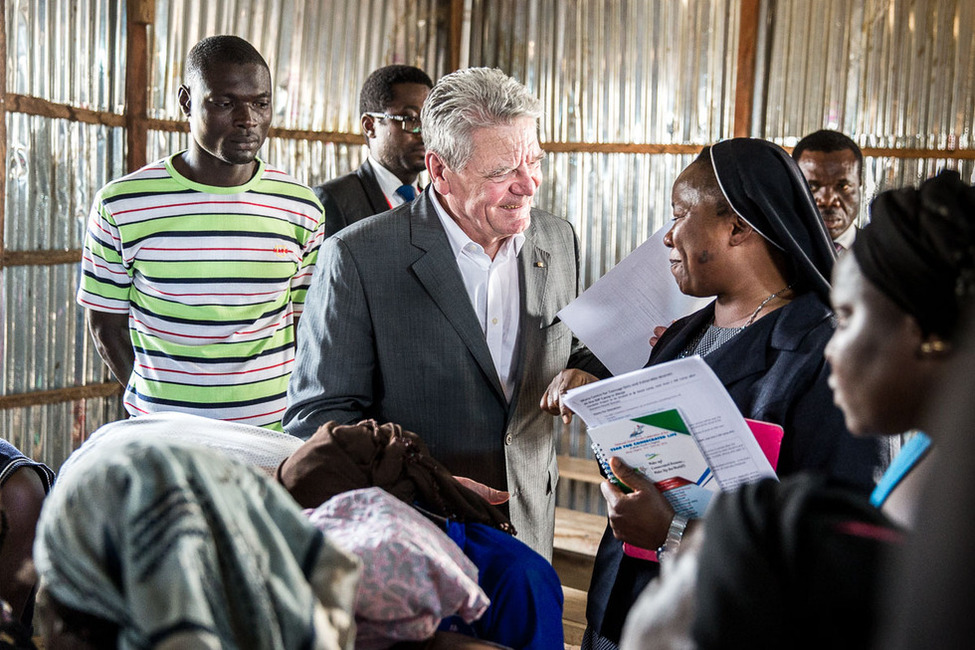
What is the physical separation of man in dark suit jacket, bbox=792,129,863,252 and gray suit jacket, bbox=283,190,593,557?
2.14 meters

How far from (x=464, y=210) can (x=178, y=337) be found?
1115 millimetres

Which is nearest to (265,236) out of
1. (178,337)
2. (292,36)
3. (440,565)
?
(178,337)

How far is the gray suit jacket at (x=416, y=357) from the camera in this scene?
2396mm

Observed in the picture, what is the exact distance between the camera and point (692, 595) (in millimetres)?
996

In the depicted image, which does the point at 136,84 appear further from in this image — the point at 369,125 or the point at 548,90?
the point at 548,90

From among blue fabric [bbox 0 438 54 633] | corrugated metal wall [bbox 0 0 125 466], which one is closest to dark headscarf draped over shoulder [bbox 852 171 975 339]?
blue fabric [bbox 0 438 54 633]

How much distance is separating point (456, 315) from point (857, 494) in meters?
1.52

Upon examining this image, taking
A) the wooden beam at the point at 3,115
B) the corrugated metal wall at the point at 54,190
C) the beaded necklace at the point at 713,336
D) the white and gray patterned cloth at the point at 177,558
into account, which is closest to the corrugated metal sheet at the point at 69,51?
the corrugated metal wall at the point at 54,190

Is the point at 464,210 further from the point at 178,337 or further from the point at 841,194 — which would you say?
the point at 841,194

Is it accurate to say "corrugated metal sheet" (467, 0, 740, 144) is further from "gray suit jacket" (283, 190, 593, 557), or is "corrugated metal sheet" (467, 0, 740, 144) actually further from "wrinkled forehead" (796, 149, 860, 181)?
"gray suit jacket" (283, 190, 593, 557)

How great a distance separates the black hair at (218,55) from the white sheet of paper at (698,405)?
6.78 ft

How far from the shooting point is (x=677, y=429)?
176 centimetres

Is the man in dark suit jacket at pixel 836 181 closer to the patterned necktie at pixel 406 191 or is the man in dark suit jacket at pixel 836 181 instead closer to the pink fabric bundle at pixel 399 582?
the patterned necktie at pixel 406 191

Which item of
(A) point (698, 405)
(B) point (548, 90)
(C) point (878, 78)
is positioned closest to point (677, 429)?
(A) point (698, 405)
